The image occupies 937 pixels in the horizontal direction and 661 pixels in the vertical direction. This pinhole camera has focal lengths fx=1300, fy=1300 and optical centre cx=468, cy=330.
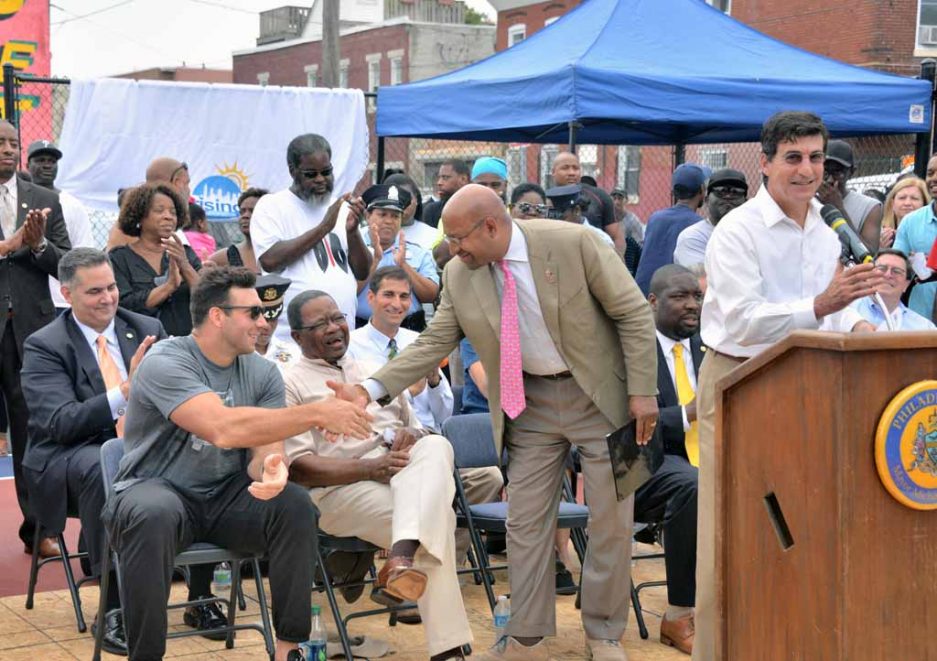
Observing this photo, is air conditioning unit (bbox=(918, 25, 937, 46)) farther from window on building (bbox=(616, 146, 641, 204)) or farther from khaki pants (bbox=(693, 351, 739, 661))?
khaki pants (bbox=(693, 351, 739, 661))

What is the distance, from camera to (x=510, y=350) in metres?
5.22

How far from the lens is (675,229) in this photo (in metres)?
8.75

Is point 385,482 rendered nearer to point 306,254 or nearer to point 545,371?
point 545,371

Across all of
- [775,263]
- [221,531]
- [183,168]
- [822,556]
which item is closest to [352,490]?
[221,531]

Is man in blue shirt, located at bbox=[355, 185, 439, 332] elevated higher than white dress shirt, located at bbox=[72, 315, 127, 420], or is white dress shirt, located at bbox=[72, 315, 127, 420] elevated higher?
man in blue shirt, located at bbox=[355, 185, 439, 332]

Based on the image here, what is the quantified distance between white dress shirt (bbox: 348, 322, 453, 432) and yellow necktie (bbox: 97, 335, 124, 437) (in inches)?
43.8

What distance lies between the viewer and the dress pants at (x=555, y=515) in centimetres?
533

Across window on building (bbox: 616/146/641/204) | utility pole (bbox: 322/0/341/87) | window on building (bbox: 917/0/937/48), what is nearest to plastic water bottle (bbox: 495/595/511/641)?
utility pole (bbox: 322/0/341/87)

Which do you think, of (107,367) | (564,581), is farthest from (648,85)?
(107,367)

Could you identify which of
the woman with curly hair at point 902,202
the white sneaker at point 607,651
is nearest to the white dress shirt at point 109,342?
the white sneaker at point 607,651

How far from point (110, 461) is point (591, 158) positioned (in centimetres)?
2228

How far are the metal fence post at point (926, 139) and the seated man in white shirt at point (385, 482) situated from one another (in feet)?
20.6

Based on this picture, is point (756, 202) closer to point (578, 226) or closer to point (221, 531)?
point (578, 226)

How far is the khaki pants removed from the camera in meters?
4.45
